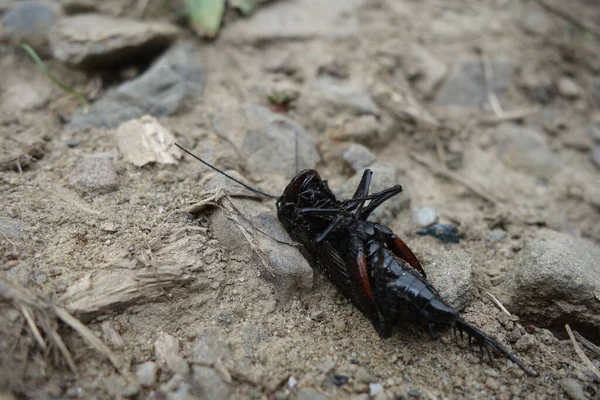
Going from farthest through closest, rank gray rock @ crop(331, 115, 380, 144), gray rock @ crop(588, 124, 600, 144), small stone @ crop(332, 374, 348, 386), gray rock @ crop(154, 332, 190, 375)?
gray rock @ crop(588, 124, 600, 144), gray rock @ crop(331, 115, 380, 144), small stone @ crop(332, 374, 348, 386), gray rock @ crop(154, 332, 190, 375)

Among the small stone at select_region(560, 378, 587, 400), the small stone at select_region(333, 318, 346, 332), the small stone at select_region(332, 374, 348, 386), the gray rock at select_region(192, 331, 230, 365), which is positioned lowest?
the small stone at select_region(560, 378, 587, 400)

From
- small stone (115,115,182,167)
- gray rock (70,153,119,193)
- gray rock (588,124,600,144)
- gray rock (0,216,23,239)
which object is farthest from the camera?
gray rock (588,124,600,144)

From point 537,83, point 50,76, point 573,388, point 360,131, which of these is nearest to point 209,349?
point 573,388

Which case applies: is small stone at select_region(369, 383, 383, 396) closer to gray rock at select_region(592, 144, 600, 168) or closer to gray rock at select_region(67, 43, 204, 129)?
gray rock at select_region(67, 43, 204, 129)

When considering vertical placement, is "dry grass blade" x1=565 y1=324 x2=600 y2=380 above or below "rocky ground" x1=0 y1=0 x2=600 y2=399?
below

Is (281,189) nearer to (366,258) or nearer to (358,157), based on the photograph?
(358,157)

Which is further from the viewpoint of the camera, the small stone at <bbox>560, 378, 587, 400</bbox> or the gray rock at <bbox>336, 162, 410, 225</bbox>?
the gray rock at <bbox>336, 162, 410, 225</bbox>

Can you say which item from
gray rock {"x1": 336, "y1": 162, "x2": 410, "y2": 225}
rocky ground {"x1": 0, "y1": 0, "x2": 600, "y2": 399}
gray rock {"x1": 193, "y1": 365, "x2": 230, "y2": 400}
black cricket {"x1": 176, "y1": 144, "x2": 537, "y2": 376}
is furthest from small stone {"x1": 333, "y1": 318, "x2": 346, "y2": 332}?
gray rock {"x1": 336, "y1": 162, "x2": 410, "y2": 225}
